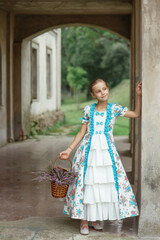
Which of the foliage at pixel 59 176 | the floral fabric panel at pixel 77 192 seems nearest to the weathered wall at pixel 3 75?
the floral fabric panel at pixel 77 192

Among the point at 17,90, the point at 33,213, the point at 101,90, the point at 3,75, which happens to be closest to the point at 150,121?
the point at 101,90

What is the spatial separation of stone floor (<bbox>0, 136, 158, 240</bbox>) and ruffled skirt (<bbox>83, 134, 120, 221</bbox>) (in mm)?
→ 265

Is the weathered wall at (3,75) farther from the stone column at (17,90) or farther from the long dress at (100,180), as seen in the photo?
the long dress at (100,180)

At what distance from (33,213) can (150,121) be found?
6.46 ft

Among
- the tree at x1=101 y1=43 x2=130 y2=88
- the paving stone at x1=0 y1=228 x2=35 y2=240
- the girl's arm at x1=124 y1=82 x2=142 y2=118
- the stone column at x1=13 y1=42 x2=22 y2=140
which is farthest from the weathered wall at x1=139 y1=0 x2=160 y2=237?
the tree at x1=101 y1=43 x2=130 y2=88

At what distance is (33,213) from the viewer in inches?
198

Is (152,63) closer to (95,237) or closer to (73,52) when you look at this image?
(95,237)

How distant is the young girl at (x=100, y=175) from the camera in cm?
411

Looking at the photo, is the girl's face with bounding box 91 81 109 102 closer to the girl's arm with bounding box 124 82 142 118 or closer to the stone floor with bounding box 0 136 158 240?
the girl's arm with bounding box 124 82 142 118

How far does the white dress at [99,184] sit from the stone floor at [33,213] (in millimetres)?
267

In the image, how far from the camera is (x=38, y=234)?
13.8ft

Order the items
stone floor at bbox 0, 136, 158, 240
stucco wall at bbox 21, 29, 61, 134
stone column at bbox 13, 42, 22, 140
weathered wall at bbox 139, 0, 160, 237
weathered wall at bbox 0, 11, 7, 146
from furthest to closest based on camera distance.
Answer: stucco wall at bbox 21, 29, 61, 134 → stone column at bbox 13, 42, 22, 140 → weathered wall at bbox 0, 11, 7, 146 → stone floor at bbox 0, 136, 158, 240 → weathered wall at bbox 139, 0, 160, 237

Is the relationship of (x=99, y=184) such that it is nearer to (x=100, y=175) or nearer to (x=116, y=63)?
(x=100, y=175)

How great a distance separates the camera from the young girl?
13.5ft
